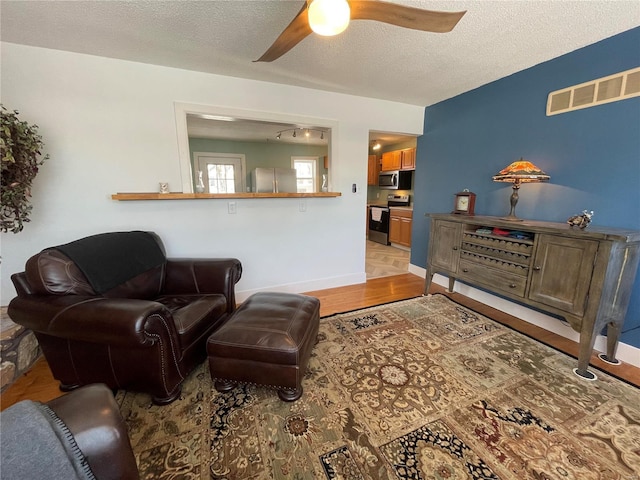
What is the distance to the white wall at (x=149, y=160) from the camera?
2.07 meters

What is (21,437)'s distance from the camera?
0.59 metres

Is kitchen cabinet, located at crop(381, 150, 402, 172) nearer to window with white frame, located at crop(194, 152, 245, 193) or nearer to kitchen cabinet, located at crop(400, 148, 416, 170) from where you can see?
kitchen cabinet, located at crop(400, 148, 416, 170)

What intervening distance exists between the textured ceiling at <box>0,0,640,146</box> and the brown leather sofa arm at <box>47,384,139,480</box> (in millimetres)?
1978

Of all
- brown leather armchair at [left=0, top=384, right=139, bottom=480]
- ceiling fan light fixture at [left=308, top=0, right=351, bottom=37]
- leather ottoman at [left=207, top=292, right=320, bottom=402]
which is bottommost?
leather ottoman at [left=207, top=292, right=320, bottom=402]

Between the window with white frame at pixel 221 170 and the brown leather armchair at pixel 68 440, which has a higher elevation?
the window with white frame at pixel 221 170

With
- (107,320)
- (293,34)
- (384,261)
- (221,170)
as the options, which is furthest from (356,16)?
(221,170)

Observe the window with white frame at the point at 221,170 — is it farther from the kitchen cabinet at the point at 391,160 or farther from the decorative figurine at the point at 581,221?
the decorative figurine at the point at 581,221

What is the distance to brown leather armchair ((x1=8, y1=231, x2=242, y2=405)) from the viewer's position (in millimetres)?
1307

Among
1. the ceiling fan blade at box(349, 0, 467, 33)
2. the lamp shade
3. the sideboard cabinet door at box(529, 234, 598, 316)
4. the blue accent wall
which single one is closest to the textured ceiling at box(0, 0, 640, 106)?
the blue accent wall

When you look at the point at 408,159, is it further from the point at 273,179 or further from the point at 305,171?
the point at 273,179

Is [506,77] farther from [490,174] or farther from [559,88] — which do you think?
[490,174]

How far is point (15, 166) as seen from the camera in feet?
5.56

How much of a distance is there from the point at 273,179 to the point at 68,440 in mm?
5226

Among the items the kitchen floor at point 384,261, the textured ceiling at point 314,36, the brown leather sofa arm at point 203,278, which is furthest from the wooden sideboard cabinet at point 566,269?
the brown leather sofa arm at point 203,278
